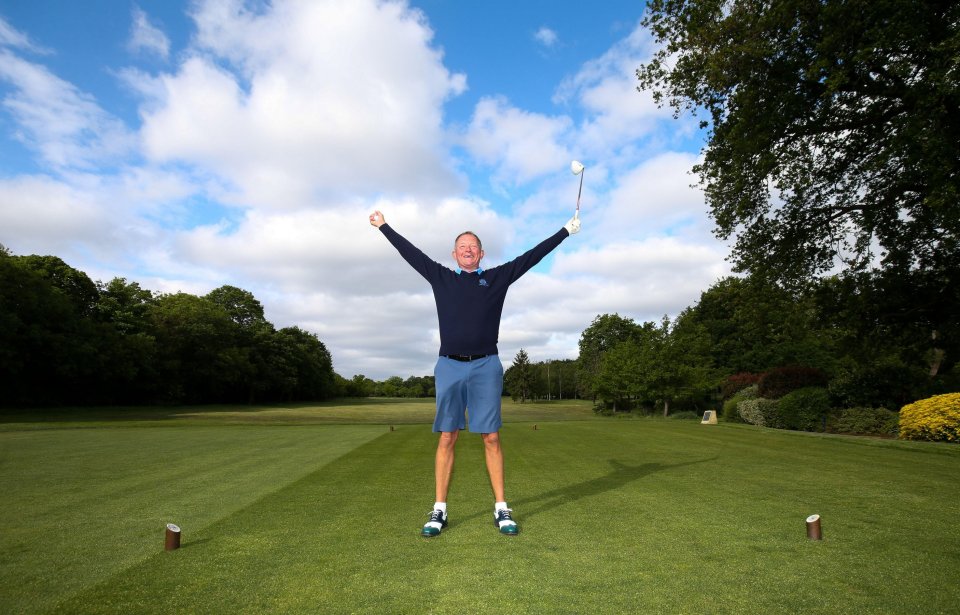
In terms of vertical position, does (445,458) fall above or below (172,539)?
above

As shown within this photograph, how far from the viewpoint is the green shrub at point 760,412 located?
2570 cm

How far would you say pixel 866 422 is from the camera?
19.4m

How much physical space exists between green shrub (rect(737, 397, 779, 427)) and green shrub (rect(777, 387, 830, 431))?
3.83ft

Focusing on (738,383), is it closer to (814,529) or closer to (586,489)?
(586,489)

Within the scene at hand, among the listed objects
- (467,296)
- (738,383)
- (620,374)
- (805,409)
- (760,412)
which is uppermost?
(620,374)

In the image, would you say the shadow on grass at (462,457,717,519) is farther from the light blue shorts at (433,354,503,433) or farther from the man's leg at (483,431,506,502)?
the light blue shorts at (433,354,503,433)

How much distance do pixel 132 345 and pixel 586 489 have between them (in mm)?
53786

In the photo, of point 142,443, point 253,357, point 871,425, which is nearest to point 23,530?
point 142,443

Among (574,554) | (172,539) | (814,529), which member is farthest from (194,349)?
(814,529)

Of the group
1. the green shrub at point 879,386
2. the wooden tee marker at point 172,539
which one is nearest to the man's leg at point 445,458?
the wooden tee marker at point 172,539

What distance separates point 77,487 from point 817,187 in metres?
20.5

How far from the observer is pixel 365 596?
297 cm

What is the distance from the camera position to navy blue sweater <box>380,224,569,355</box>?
4898 mm

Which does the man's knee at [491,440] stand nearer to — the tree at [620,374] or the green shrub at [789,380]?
the green shrub at [789,380]
